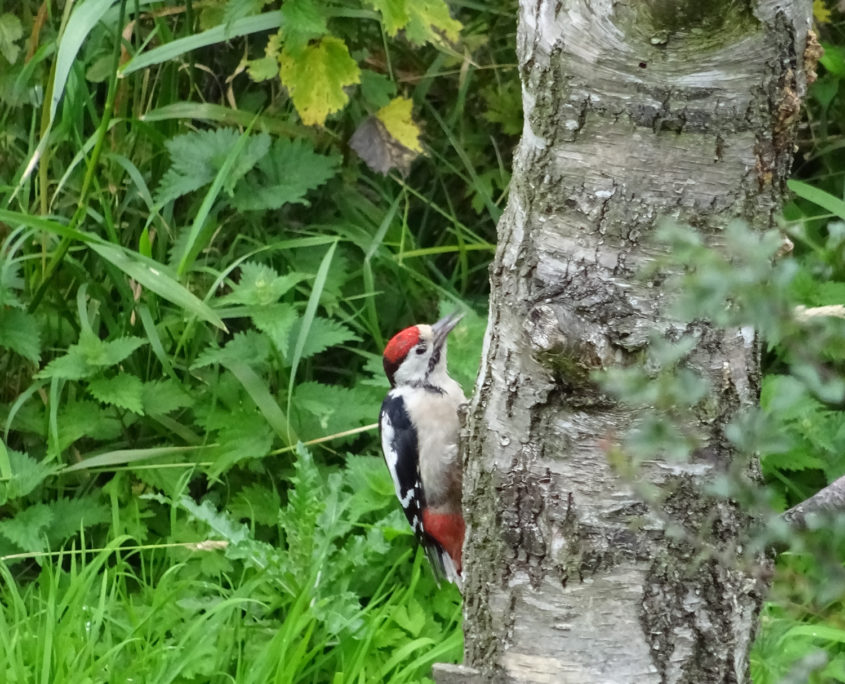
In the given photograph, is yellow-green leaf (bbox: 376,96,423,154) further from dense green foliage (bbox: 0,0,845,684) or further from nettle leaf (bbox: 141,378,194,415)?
nettle leaf (bbox: 141,378,194,415)

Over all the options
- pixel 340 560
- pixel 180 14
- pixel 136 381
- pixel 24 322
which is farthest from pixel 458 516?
pixel 180 14

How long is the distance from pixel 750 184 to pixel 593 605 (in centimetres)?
61

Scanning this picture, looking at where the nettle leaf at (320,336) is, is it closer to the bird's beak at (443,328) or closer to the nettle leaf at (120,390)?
the bird's beak at (443,328)

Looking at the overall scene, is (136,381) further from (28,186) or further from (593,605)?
(593,605)

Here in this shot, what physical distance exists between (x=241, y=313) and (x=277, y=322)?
0.68 ft

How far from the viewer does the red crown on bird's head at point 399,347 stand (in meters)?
2.73

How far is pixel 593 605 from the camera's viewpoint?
1.50 metres

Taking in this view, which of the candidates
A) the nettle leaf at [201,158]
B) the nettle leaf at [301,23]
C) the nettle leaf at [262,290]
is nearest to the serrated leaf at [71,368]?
the nettle leaf at [262,290]

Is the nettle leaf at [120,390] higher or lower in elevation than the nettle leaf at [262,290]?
lower

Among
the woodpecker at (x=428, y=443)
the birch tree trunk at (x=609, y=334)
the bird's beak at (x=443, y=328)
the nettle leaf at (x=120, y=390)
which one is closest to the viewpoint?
the birch tree trunk at (x=609, y=334)

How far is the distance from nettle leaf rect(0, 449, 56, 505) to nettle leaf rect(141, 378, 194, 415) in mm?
312

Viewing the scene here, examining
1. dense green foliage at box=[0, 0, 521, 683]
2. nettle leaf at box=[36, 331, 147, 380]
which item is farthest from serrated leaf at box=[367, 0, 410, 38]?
nettle leaf at box=[36, 331, 147, 380]

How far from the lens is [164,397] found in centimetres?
307

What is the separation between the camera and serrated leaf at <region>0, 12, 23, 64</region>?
10.8ft
